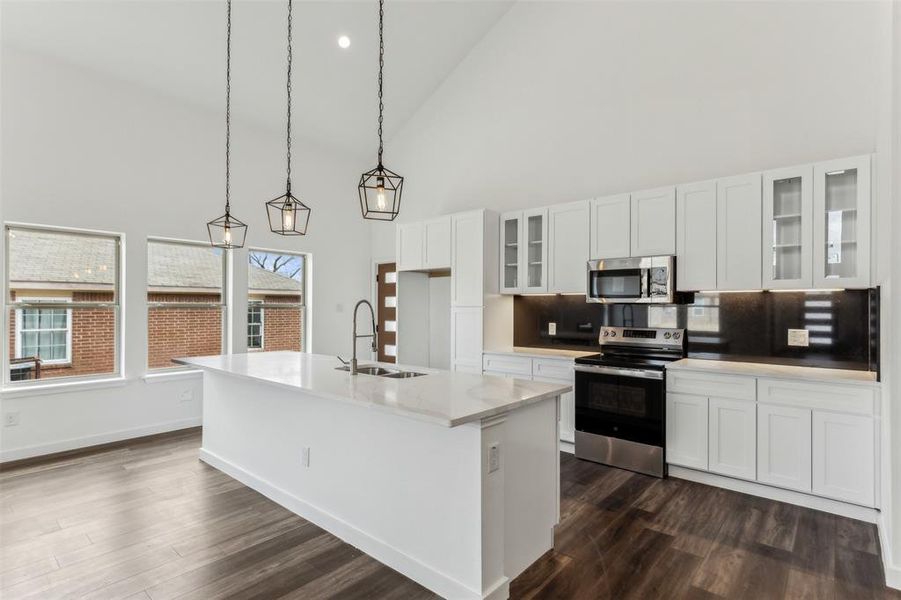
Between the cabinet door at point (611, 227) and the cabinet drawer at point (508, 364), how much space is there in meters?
1.23

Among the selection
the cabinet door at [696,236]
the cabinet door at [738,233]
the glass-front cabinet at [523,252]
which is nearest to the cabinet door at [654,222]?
the cabinet door at [696,236]

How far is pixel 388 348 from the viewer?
6770mm

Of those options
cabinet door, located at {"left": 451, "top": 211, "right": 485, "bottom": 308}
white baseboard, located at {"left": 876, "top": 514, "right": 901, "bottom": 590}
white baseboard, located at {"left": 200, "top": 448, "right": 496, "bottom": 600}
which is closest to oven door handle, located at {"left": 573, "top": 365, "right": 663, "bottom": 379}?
cabinet door, located at {"left": 451, "top": 211, "right": 485, "bottom": 308}

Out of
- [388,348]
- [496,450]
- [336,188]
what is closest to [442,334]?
[388,348]

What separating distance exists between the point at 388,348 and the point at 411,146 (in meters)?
2.97

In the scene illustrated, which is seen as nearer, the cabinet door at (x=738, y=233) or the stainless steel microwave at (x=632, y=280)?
the cabinet door at (x=738, y=233)

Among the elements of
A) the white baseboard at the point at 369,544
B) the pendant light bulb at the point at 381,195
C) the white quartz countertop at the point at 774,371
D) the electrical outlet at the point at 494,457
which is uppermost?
the pendant light bulb at the point at 381,195

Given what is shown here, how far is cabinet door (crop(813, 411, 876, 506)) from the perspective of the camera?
289cm

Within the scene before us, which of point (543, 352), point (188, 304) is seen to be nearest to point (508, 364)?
point (543, 352)

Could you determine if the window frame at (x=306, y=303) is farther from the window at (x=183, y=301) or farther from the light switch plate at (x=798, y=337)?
the light switch plate at (x=798, y=337)

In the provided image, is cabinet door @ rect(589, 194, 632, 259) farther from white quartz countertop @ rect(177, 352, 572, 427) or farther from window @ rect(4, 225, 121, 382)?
window @ rect(4, 225, 121, 382)

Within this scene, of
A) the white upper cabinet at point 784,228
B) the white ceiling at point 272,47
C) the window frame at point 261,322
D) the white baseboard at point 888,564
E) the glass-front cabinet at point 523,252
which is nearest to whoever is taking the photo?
the white baseboard at point 888,564

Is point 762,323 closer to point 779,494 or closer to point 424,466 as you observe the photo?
point 779,494

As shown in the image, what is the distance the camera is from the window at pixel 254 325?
18.8ft
